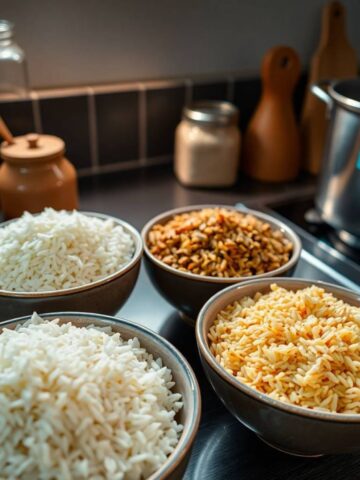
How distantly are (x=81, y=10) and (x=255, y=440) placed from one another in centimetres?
109

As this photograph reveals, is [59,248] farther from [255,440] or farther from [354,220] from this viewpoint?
[354,220]

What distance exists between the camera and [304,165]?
1565 mm

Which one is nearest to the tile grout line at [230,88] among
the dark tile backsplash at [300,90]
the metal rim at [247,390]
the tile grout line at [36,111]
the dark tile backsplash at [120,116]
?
the dark tile backsplash at [120,116]

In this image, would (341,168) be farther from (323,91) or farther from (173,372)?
(173,372)

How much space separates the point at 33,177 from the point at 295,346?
2.14 feet

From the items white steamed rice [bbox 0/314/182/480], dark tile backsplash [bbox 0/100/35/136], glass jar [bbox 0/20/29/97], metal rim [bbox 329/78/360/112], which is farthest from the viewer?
dark tile backsplash [bbox 0/100/35/136]

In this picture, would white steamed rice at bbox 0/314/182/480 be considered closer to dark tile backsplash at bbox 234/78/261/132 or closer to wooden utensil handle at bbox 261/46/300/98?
wooden utensil handle at bbox 261/46/300/98

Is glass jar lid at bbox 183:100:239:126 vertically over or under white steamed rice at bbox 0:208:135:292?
over

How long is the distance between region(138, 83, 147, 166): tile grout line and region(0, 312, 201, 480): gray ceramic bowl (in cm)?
88

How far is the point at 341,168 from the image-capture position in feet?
3.61

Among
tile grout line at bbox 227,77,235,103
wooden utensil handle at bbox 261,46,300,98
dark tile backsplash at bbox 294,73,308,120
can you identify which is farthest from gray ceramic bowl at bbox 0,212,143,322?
dark tile backsplash at bbox 294,73,308,120

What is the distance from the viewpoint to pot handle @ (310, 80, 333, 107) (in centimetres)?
117

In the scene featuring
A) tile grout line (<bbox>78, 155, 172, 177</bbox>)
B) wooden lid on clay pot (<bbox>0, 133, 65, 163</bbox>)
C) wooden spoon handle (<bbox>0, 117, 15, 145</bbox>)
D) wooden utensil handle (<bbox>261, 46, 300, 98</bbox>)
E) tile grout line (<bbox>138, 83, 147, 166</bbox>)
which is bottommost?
tile grout line (<bbox>78, 155, 172, 177</bbox>)

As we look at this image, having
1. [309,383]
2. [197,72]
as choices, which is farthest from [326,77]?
[309,383]
